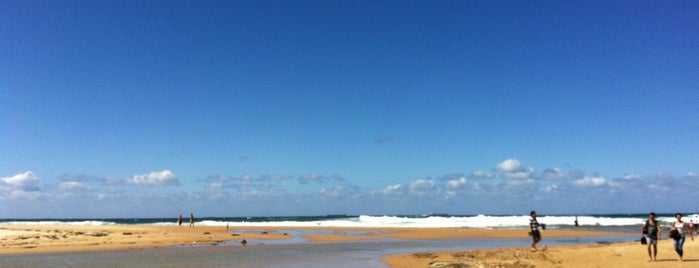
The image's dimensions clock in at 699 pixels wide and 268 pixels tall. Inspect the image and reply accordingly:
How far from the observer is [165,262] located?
22219 millimetres

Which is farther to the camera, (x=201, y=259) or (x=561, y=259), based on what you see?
(x=201, y=259)

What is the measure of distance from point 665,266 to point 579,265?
2.83 metres

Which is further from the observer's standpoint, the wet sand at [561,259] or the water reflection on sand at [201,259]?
the water reflection on sand at [201,259]

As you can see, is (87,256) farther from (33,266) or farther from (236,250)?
(236,250)

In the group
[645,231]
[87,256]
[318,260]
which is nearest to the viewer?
[645,231]

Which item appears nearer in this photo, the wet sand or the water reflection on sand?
the wet sand

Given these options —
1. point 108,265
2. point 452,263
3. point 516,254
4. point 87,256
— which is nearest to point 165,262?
point 108,265

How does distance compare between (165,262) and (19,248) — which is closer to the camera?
(165,262)

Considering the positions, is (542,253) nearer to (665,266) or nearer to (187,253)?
(665,266)

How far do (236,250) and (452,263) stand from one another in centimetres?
1322

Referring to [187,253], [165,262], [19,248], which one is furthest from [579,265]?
[19,248]

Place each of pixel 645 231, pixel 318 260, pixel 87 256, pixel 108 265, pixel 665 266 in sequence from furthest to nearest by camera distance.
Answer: pixel 87 256
pixel 318 260
pixel 108 265
pixel 645 231
pixel 665 266

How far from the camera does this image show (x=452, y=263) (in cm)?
2069

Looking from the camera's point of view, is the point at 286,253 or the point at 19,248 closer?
the point at 286,253
